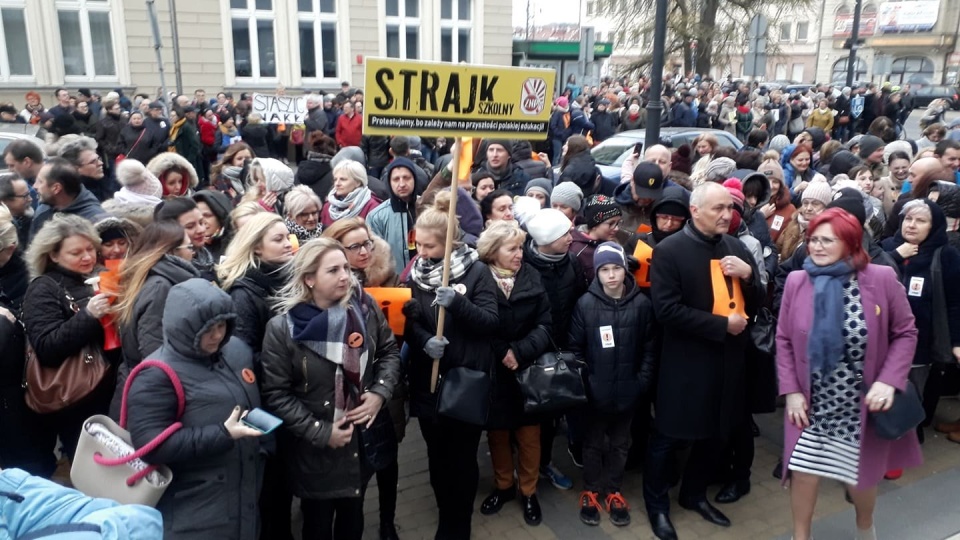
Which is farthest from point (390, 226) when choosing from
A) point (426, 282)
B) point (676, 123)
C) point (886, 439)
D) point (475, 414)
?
point (676, 123)

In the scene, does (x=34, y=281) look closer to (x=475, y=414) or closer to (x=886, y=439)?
(x=475, y=414)

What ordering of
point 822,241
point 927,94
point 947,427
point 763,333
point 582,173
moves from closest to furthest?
point 822,241 → point 763,333 → point 947,427 → point 582,173 → point 927,94

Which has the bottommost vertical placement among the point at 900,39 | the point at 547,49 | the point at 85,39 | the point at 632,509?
the point at 632,509

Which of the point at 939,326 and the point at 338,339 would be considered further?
the point at 939,326

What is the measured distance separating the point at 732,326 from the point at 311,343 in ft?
7.25

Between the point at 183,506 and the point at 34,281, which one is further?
the point at 34,281

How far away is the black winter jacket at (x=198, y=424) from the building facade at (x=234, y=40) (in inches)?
835

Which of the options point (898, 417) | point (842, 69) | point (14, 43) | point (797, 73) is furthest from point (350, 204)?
point (797, 73)

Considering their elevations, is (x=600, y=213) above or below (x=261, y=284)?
above

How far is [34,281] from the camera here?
3637 mm

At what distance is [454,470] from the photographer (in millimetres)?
4004

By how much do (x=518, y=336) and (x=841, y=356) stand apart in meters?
1.65

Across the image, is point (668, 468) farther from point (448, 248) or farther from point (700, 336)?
point (448, 248)

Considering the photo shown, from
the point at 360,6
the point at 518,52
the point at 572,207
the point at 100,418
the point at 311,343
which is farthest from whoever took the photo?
the point at 518,52
